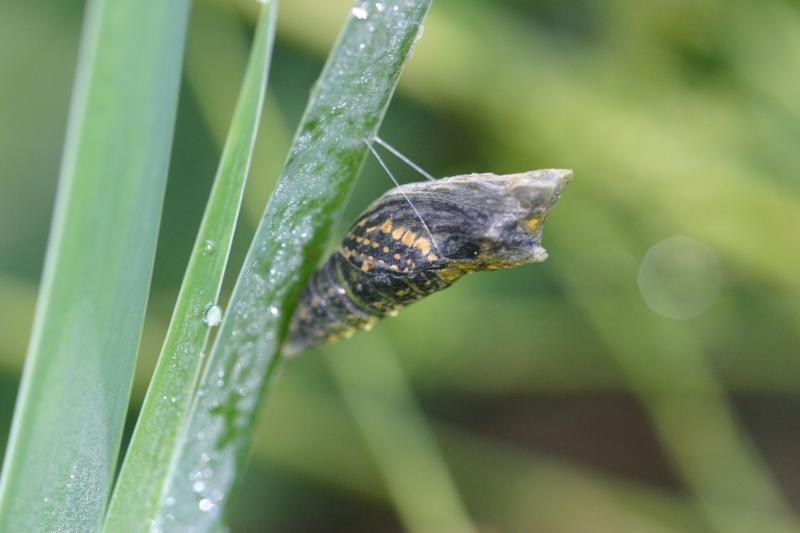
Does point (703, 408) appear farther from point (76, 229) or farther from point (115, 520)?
point (76, 229)

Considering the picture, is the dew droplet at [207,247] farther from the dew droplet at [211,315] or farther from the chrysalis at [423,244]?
the chrysalis at [423,244]

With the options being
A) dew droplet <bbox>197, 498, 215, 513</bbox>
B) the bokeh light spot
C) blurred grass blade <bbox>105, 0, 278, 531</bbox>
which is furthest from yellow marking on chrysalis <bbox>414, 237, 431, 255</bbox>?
the bokeh light spot

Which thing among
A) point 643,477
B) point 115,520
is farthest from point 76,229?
point 643,477

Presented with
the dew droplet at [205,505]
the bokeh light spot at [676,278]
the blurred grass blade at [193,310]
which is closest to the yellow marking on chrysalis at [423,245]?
the blurred grass blade at [193,310]

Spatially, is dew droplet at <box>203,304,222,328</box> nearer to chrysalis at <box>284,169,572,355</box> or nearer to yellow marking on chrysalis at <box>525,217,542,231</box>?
chrysalis at <box>284,169,572,355</box>

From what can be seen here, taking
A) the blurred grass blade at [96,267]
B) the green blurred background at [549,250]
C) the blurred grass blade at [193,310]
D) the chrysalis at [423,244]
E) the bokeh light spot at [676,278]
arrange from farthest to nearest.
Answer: the bokeh light spot at [676,278]
the green blurred background at [549,250]
the chrysalis at [423,244]
the blurred grass blade at [193,310]
the blurred grass blade at [96,267]

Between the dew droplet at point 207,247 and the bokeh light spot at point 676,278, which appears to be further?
the bokeh light spot at point 676,278
